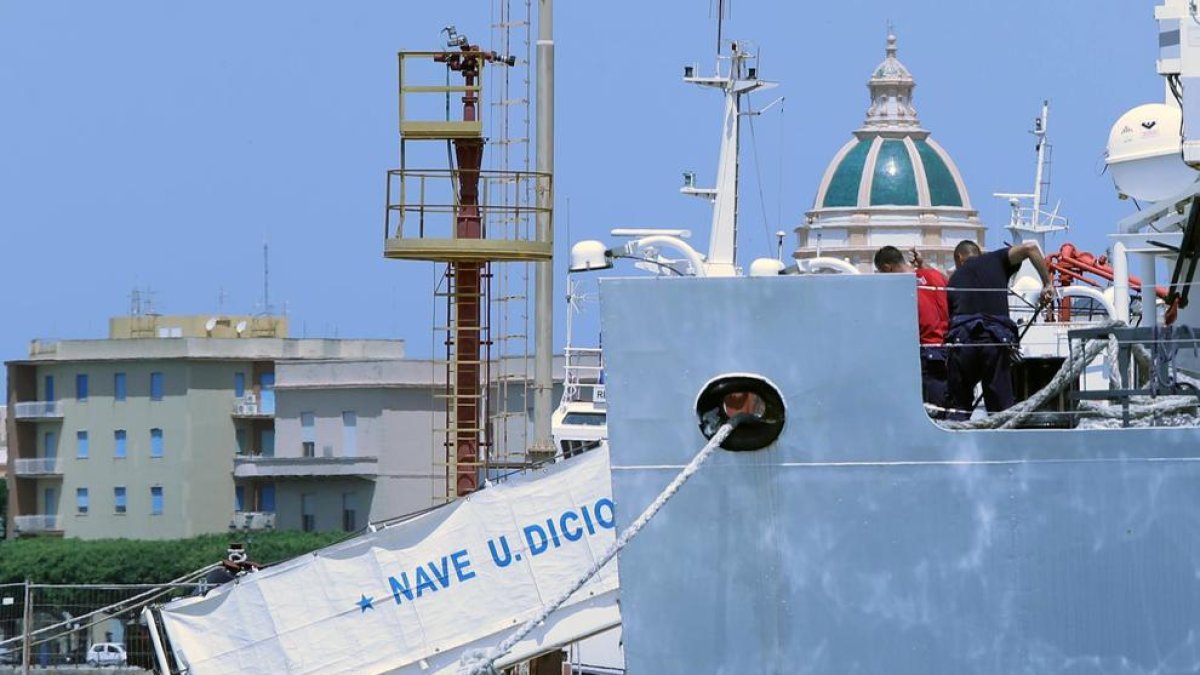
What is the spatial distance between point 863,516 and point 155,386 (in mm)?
89401

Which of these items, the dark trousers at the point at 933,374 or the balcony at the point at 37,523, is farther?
the balcony at the point at 37,523

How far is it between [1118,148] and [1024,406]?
3.42 meters

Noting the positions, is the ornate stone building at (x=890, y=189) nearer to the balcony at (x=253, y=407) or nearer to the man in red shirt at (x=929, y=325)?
the balcony at (x=253, y=407)

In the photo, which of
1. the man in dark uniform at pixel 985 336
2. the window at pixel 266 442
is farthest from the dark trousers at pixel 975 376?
the window at pixel 266 442

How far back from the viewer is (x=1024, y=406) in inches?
565

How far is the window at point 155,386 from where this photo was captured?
333ft

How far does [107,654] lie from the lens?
34281 mm

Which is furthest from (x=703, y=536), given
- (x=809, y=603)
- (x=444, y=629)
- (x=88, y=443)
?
(x=88, y=443)

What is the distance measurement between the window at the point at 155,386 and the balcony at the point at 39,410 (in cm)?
427

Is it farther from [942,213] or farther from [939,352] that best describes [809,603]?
[942,213]

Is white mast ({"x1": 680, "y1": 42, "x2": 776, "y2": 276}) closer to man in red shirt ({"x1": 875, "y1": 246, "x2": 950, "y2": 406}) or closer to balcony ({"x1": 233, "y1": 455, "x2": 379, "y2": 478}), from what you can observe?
man in red shirt ({"x1": 875, "y1": 246, "x2": 950, "y2": 406})

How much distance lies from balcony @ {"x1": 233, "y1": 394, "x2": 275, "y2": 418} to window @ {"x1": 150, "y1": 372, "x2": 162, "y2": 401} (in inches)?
115

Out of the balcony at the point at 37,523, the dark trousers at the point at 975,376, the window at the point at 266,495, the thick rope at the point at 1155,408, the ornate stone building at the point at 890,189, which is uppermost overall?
the ornate stone building at the point at 890,189

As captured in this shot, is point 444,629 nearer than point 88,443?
Yes
